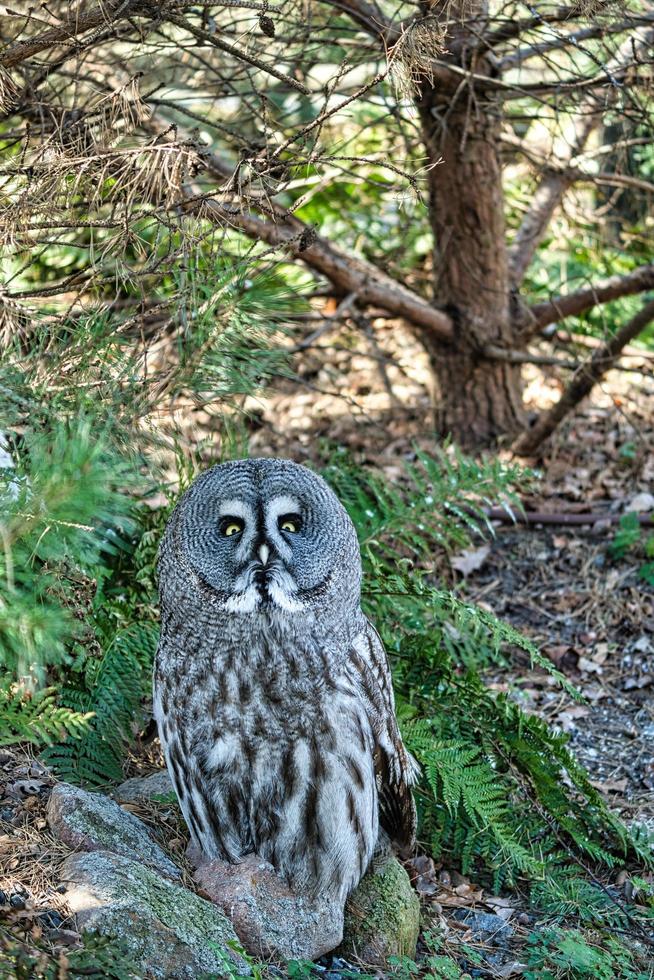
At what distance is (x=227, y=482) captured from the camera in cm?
337

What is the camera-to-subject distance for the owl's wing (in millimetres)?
3467

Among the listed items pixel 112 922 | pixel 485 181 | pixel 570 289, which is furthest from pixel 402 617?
pixel 570 289

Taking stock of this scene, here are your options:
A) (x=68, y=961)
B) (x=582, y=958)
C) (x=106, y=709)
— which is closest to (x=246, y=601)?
(x=106, y=709)

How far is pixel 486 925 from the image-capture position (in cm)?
370

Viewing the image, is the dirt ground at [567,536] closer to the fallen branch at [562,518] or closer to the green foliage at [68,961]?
the fallen branch at [562,518]

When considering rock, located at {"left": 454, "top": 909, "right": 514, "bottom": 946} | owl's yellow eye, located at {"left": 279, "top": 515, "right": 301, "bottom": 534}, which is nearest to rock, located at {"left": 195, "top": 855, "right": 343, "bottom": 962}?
rock, located at {"left": 454, "top": 909, "right": 514, "bottom": 946}

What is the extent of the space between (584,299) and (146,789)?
3.81m

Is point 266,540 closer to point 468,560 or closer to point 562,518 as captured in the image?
point 468,560

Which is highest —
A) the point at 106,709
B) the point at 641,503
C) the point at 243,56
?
the point at 243,56

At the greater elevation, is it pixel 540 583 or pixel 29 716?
pixel 540 583

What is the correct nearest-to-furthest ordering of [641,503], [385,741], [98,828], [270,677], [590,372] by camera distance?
[98,828]
[270,677]
[385,741]
[590,372]
[641,503]

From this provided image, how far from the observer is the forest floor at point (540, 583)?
11.6ft

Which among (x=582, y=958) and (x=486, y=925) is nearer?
(x=582, y=958)

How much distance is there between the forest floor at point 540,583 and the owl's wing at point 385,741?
0.34 meters
